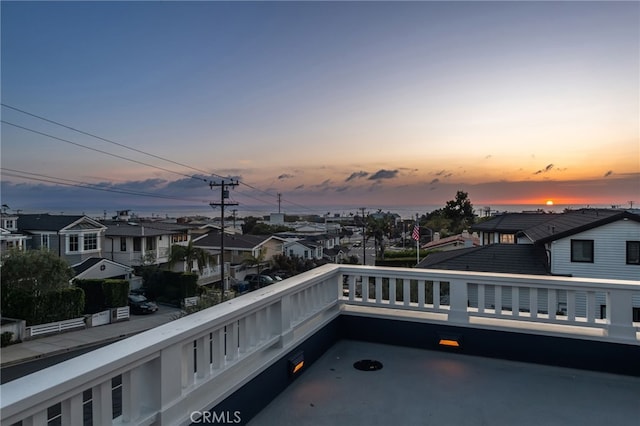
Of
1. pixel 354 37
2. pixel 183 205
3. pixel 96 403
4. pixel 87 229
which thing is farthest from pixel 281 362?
pixel 183 205

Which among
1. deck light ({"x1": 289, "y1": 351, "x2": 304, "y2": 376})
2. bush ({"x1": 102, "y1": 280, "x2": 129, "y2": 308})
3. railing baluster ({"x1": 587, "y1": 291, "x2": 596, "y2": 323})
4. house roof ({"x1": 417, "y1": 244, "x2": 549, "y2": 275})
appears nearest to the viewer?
deck light ({"x1": 289, "y1": 351, "x2": 304, "y2": 376})

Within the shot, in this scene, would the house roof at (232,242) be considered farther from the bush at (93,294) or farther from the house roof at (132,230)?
the bush at (93,294)

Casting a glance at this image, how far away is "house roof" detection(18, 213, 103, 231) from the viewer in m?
17.7

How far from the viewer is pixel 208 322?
4.89 ft

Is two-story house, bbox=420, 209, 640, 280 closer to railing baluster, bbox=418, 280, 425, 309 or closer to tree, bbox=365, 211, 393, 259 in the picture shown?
railing baluster, bbox=418, 280, 425, 309

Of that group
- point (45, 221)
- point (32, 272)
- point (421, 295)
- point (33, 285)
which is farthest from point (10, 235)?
point (421, 295)

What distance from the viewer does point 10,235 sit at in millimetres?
14789

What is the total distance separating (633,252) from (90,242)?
24.2 metres

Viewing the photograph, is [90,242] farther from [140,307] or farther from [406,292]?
[406,292]

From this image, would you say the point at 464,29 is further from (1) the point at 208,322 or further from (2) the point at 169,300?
(2) the point at 169,300

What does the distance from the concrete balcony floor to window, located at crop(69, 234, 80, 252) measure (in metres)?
21.0

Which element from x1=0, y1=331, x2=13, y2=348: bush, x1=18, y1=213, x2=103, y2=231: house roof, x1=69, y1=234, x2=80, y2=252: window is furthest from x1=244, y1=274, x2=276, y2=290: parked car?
x1=0, y1=331, x2=13, y2=348: bush

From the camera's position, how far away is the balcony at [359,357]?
3.96ft

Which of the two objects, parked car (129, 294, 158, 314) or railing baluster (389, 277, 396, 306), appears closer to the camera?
railing baluster (389, 277, 396, 306)
